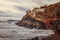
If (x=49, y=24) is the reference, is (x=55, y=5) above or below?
above

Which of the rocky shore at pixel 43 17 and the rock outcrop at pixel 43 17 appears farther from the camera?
the rock outcrop at pixel 43 17

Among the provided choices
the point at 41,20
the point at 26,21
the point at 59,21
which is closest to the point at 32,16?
the point at 26,21

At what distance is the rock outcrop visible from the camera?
39500mm

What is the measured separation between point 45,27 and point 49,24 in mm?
886

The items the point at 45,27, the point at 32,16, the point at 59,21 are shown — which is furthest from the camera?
the point at 32,16

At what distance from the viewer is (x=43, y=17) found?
140ft

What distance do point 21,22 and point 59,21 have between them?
14614mm

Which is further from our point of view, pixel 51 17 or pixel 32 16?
pixel 32 16

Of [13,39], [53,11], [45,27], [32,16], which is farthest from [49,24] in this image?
[13,39]

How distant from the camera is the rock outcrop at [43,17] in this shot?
3950 cm

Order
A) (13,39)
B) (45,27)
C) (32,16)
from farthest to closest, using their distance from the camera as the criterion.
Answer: (32,16) → (45,27) → (13,39)

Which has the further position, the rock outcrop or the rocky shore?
the rock outcrop

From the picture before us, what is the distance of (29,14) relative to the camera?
48906 mm

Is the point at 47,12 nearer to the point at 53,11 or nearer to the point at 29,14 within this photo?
the point at 53,11
